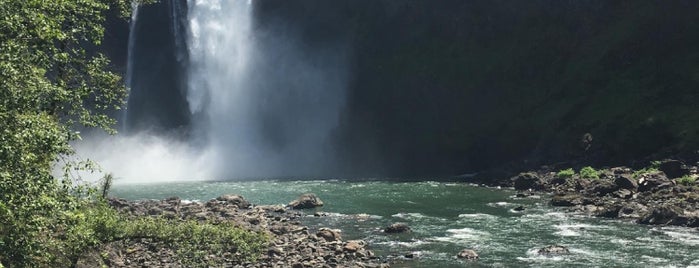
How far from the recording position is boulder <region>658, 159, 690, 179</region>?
2093 inches

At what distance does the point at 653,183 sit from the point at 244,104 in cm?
7299

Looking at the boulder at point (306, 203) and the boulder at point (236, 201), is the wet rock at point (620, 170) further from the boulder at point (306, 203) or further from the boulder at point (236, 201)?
the boulder at point (236, 201)

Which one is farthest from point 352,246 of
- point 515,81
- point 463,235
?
point 515,81

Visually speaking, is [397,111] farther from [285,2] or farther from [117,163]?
[117,163]

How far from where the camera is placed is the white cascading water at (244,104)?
101 m

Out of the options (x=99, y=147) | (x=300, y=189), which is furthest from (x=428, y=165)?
(x=99, y=147)

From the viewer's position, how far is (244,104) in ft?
349

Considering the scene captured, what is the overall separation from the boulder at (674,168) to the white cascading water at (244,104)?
177ft

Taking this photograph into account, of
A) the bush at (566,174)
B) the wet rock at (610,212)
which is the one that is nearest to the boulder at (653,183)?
the wet rock at (610,212)

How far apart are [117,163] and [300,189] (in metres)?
51.8

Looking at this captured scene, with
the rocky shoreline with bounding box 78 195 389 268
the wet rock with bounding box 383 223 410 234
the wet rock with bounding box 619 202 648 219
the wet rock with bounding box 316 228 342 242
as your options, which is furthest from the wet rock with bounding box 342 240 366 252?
the wet rock with bounding box 619 202 648 219

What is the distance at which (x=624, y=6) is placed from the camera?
83.8 m

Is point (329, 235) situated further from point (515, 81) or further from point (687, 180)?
point (515, 81)

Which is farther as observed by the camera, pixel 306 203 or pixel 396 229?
pixel 306 203
